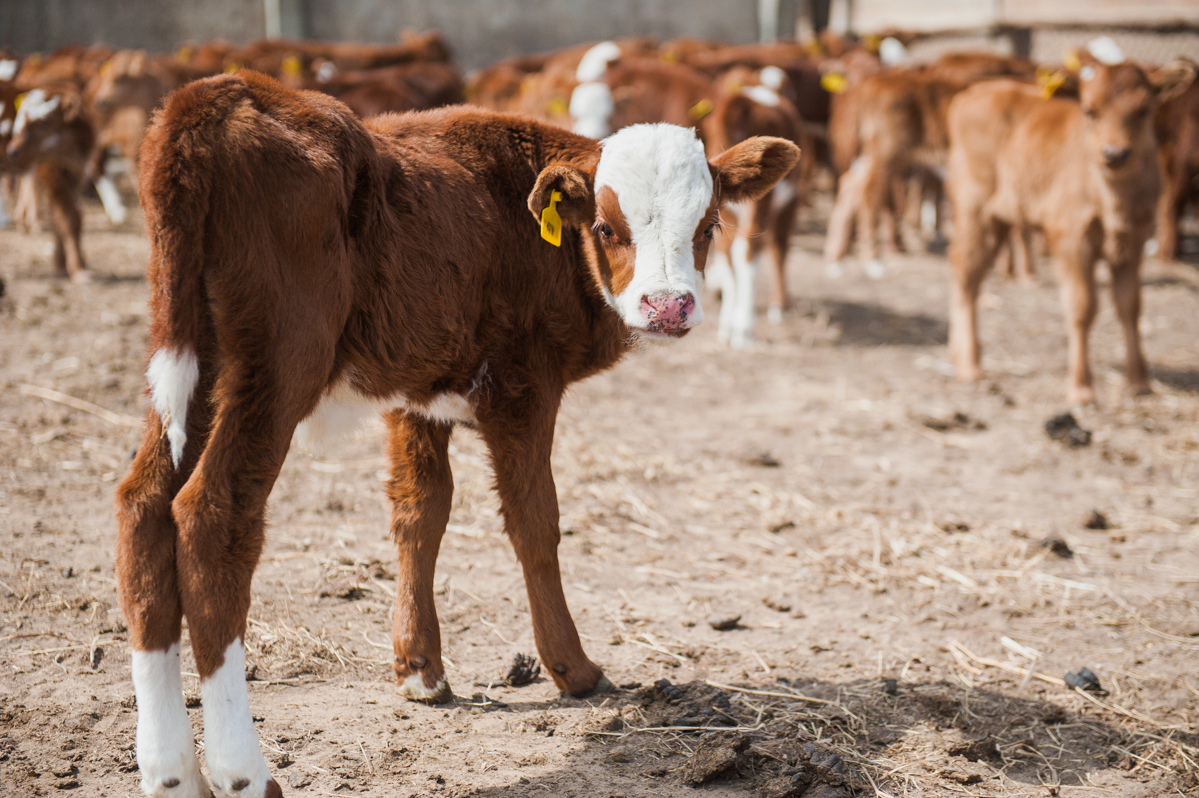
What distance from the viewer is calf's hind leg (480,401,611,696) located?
3279 mm

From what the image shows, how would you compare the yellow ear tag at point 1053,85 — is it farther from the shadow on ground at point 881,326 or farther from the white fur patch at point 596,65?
the white fur patch at point 596,65

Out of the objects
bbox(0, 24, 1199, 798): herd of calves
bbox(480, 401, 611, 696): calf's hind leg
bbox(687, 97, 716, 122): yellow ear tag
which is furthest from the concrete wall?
bbox(480, 401, 611, 696): calf's hind leg

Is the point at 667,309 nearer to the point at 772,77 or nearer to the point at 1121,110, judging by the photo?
the point at 1121,110

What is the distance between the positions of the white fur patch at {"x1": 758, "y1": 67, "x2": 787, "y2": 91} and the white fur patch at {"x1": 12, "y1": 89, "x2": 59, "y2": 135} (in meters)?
7.87

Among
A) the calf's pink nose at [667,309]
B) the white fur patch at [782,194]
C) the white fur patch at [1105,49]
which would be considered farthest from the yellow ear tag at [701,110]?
the calf's pink nose at [667,309]

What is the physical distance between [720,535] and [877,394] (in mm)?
2932

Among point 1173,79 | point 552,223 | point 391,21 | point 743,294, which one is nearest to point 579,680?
point 552,223

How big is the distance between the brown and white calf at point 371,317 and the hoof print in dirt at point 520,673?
0.47 ft

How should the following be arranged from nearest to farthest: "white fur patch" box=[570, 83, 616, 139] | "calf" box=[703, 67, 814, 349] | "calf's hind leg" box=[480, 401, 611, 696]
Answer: "calf's hind leg" box=[480, 401, 611, 696], "calf" box=[703, 67, 814, 349], "white fur patch" box=[570, 83, 616, 139]

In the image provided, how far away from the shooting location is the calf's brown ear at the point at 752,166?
3.55m

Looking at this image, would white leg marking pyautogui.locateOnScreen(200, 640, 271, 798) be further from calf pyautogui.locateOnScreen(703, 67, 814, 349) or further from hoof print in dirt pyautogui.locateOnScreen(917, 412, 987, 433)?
calf pyautogui.locateOnScreen(703, 67, 814, 349)

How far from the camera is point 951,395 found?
24.7ft

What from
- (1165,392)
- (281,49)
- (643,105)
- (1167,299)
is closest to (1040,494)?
(1165,392)

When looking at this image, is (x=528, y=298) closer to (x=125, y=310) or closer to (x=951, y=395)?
(x=951, y=395)
